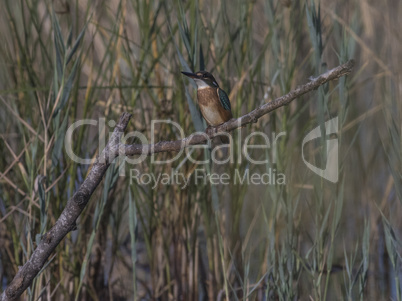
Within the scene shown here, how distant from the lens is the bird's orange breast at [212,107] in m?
2.92

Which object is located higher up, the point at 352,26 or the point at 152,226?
the point at 352,26

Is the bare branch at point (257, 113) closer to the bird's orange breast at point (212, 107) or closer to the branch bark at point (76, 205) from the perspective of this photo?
the branch bark at point (76, 205)

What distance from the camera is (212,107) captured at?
2934 millimetres

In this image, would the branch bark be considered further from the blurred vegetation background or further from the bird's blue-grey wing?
the bird's blue-grey wing

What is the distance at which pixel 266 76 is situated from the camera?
342 cm

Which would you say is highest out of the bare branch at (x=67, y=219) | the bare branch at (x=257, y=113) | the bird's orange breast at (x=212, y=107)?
the bird's orange breast at (x=212, y=107)

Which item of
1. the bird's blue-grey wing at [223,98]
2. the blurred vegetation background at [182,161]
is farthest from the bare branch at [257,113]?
the bird's blue-grey wing at [223,98]

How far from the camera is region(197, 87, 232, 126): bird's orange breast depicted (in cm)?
292

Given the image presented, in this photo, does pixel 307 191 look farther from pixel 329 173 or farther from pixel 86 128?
pixel 86 128

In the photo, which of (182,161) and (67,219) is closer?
(67,219)

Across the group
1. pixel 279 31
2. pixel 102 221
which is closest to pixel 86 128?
pixel 102 221

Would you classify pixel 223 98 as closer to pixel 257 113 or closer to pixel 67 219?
pixel 257 113

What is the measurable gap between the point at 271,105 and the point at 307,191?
1.88m

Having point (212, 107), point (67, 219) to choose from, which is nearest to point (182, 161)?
point (212, 107)
